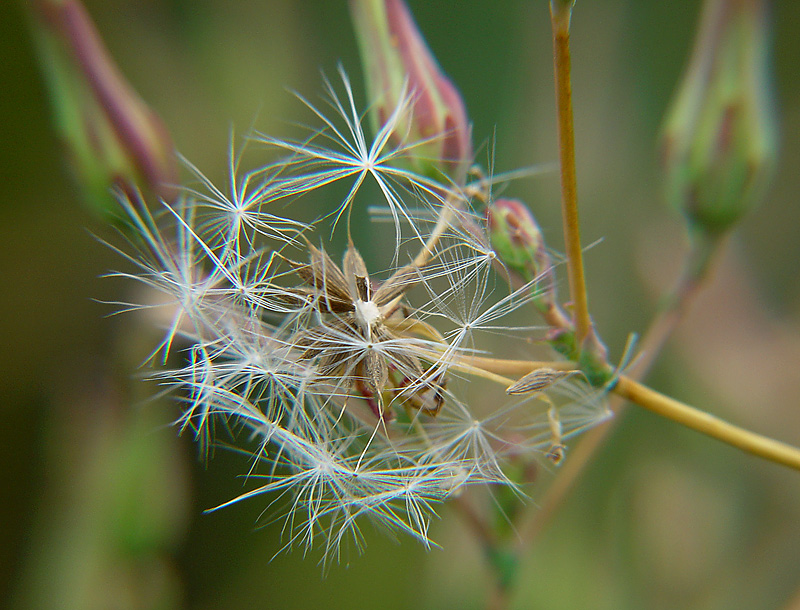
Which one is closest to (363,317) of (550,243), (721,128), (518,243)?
(518,243)

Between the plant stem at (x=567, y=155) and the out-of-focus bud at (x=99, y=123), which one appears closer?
the plant stem at (x=567, y=155)

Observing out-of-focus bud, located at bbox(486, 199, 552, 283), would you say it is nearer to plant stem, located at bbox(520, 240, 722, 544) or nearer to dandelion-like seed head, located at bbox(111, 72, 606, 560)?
dandelion-like seed head, located at bbox(111, 72, 606, 560)

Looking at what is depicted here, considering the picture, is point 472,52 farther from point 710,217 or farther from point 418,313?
point 418,313

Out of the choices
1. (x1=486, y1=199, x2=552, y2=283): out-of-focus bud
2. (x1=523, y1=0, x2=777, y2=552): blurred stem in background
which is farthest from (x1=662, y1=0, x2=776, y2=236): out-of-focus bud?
(x1=486, y1=199, x2=552, y2=283): out-of-focus bud

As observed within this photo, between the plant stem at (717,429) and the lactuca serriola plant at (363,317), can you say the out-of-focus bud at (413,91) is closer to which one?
the lactuca serriola plant at (363,317)

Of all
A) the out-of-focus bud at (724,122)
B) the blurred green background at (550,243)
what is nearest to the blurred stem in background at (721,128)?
the out-of-focus bud at (724,122)

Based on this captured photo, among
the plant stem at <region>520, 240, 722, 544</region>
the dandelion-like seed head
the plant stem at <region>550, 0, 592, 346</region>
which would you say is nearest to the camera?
the plant stem at <region>550, 0, 592, 346</region>
